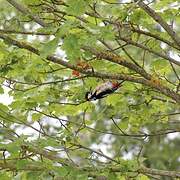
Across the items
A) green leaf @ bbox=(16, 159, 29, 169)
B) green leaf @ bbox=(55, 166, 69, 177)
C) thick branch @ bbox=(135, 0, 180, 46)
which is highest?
thick branch @ bbox=(135, 0, 180, 46)

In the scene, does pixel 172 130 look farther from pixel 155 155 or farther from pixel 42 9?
pixel 155 155

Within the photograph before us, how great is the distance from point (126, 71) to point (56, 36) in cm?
103

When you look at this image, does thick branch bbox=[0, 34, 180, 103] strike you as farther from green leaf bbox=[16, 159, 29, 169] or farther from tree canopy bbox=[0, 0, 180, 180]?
green leaf bbox=[16, 159, 29, 169]

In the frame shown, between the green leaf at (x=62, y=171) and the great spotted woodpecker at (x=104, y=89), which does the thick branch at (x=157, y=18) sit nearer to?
the great spotted woodpecker at (x=104, y=89)

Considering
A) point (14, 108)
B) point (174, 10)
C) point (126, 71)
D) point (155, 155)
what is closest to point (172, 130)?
point (126, 71)

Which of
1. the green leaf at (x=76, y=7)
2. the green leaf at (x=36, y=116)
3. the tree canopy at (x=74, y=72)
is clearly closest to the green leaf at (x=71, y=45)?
the tree canopy at (x=74, y=72)

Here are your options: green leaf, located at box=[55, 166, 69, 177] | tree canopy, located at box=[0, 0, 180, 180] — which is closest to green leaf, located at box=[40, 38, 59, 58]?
tree canopy, located at box=[0, 0, 180, 180]

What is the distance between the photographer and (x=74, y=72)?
8.86 ft

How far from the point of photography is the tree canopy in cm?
231

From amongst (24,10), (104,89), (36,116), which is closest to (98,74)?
(104,89)

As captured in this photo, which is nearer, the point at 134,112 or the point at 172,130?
the point at 172,130

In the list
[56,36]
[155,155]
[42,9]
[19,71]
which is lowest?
[56,36]

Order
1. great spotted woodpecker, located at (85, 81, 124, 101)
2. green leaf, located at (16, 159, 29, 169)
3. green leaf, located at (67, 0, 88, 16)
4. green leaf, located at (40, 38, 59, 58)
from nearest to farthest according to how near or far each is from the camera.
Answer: green leaf, located at (40, 38, 59, 58) → green leaf, located at (67, 0, 88, 16) → green leaf, located at (16, 159, 29, 169) → great spotted woodpecker, located at (85, 81, 124, 101)

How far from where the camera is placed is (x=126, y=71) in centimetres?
288
